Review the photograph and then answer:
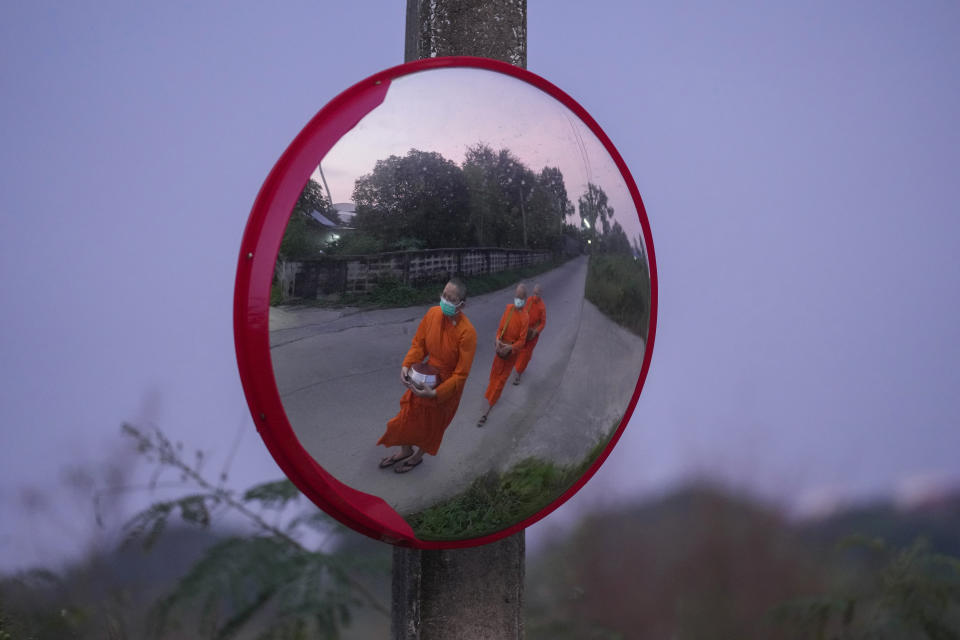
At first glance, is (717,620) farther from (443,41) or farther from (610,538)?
(443,41)

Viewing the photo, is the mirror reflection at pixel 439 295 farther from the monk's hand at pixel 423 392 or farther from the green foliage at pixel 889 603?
the green foliage at pixel 889 603

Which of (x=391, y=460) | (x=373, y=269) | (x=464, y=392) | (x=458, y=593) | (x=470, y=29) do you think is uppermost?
(x=470, y=29)

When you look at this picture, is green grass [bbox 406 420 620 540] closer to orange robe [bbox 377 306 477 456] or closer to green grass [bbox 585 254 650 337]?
orange robe [bbox 377 306 477 456]

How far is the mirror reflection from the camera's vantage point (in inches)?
58.1

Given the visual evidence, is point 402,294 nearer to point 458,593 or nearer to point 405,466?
point 405,466

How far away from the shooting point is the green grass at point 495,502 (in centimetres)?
163

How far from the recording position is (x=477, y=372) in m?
1.54

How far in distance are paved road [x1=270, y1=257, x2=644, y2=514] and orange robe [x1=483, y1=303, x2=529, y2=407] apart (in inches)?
0.5

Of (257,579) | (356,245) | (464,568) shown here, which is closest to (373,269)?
(356,245)

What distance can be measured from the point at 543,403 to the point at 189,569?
204cm

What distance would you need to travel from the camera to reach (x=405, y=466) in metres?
1.55

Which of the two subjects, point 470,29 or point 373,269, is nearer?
point 373,269

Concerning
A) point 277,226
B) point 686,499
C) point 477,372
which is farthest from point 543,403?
point 686,499

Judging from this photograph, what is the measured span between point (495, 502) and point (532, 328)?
1.17 ft
